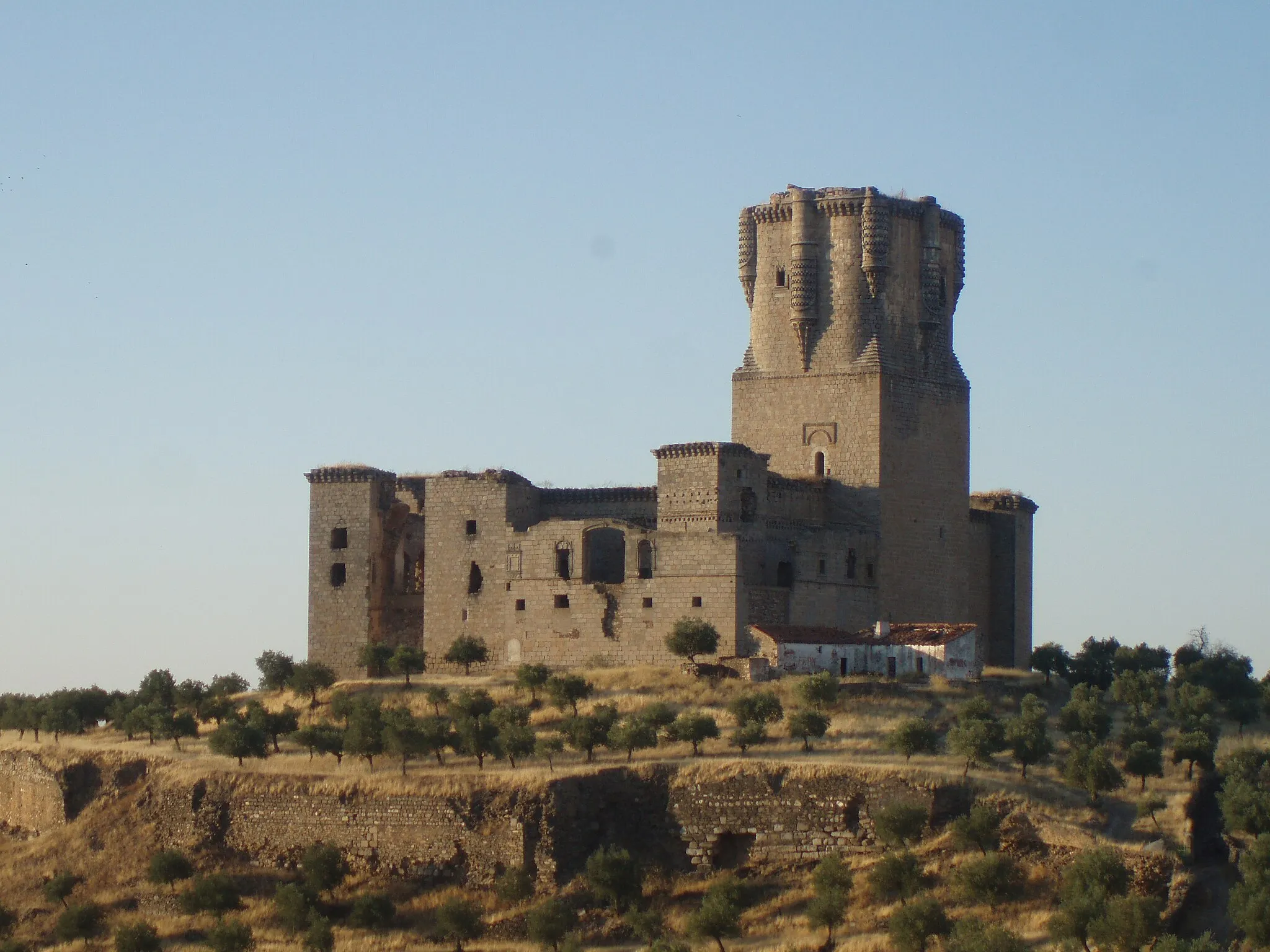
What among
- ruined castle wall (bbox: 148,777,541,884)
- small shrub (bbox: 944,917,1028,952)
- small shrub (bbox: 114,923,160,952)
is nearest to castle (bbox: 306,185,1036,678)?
ruined castle wall (bbox: 148,777,541,884)

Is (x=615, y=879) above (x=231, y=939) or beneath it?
above

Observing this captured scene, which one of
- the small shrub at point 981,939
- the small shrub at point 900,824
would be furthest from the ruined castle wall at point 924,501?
the small shrub at point 981,939

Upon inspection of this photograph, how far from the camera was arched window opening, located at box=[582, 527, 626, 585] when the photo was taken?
6456 cm

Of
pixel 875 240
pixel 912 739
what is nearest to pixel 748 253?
pixel 875 240

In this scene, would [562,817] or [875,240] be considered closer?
[562,817]

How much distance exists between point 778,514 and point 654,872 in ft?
46.0

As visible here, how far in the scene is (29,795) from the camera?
60219 mm

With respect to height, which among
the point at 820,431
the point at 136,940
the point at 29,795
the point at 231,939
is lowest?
the point at 136,940

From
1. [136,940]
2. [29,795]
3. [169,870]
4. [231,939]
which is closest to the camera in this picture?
[231,939]

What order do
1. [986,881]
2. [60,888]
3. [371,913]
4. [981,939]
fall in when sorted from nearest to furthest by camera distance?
[981,939] → [986,881] → [371,913] → [60,888]

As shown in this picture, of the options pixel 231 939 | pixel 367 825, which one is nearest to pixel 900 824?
pixel 367 825

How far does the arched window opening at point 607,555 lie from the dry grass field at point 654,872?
3.43m

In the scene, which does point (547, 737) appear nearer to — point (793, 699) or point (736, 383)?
point (793, 699)

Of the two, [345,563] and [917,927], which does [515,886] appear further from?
[345,563]
